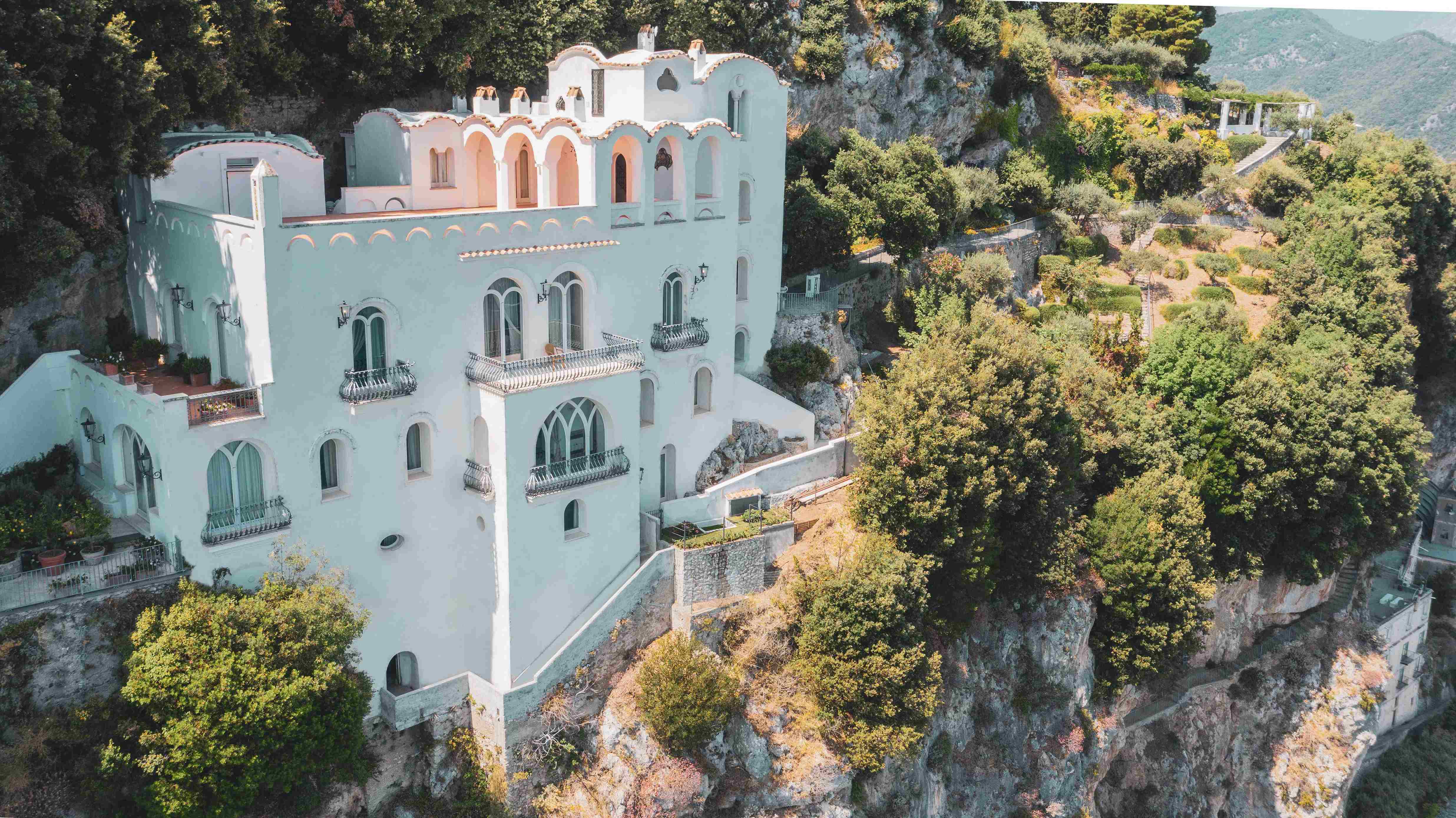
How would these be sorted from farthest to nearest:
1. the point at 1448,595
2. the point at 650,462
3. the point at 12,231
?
1. the point at 1448,595
2. the point at 650,462
3. the point at 12,231

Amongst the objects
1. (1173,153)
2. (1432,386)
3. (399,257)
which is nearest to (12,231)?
(399,257)

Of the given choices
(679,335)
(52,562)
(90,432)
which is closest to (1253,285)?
(679,335)

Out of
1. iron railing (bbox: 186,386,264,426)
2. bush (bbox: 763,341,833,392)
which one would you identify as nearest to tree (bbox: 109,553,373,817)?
iron railing (bbox: 186,386,264,426)

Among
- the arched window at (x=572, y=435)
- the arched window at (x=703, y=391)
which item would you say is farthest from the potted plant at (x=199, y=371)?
the arched window at (x=703, y=391)

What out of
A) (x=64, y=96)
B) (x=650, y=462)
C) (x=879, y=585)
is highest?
(x=64, y=96)

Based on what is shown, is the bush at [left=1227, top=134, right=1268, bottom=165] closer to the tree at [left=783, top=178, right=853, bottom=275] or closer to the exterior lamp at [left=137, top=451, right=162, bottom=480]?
the tree at [left=783, top=178, right=853, bottom=275]

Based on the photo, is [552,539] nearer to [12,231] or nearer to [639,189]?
[639,189]
